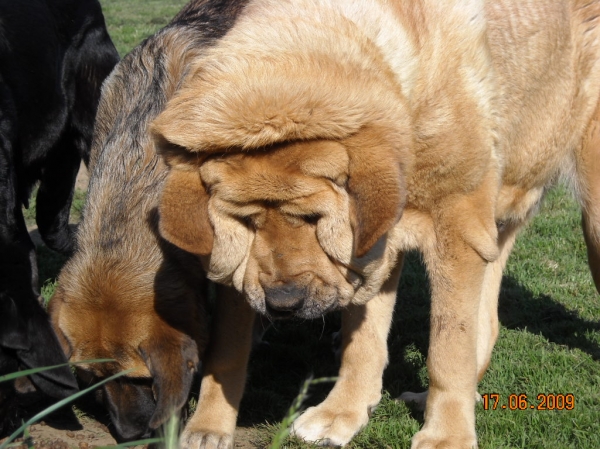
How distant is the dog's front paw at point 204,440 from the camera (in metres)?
3.98

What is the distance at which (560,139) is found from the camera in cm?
472

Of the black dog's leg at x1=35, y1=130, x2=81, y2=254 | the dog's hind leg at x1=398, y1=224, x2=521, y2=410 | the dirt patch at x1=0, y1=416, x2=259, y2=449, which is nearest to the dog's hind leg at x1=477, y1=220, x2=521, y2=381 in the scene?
the dog's hind leg at x1=398, y1=224, x2=521, y2=410

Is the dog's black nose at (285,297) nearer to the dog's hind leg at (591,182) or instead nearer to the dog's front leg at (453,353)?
the dog's front leg at (453,353)

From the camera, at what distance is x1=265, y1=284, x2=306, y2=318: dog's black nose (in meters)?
3.19

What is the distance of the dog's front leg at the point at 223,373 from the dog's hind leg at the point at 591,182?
2156mm

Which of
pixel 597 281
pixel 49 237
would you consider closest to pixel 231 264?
pixel 597 281

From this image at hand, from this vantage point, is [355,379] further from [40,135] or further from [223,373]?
[40,135]

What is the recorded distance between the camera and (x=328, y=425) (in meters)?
4.20

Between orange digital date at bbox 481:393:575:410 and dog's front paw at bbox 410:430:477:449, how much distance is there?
2.13 ft

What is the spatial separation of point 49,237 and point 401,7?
13.0 ft

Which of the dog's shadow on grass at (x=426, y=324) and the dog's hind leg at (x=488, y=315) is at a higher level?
the dog's hind leg at (x=488, y=315)

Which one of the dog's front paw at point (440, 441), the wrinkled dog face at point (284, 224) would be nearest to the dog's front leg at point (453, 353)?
the dog's front paw at point (440, 441)

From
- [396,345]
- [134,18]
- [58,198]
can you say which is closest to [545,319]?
[396,345]

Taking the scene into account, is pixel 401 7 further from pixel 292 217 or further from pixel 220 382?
pixel 220 382
